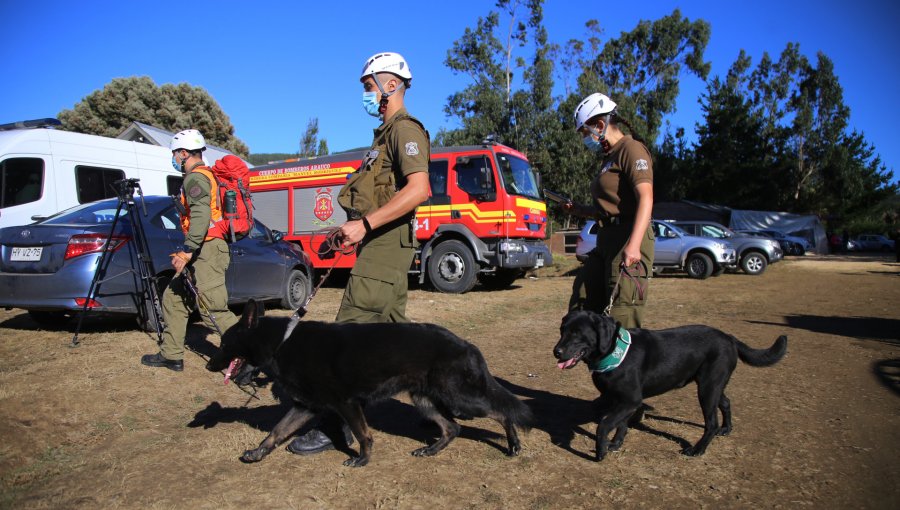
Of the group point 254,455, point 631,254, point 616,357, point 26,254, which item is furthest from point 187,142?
point 616,357

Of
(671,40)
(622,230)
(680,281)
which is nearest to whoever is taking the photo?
(622,230)

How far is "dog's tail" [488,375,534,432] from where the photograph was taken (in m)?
3.15

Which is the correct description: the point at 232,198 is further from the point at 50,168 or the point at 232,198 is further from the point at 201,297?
the point at 50,168

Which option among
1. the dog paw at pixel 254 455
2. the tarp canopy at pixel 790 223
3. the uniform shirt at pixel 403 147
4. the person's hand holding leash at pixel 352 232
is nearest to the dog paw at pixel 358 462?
the dog paw at pixel 254 455

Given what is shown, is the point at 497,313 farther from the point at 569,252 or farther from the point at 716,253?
the point at 569,252

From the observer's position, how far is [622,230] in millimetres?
3664

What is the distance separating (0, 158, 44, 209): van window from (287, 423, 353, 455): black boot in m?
9.17

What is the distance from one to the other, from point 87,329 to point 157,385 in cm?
287

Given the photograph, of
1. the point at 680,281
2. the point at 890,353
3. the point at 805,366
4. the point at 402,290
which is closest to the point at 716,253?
the point at 680,281

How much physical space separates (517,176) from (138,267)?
25.2ft

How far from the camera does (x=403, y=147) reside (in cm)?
321

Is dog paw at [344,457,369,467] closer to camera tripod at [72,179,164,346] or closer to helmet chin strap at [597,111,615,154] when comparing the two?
helmet chin strap at [597,111,615,154]

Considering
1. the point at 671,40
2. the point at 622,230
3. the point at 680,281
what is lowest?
the point at 680,281

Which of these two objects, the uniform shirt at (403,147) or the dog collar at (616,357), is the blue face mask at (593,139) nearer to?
the uniform shirt at (403,147)
